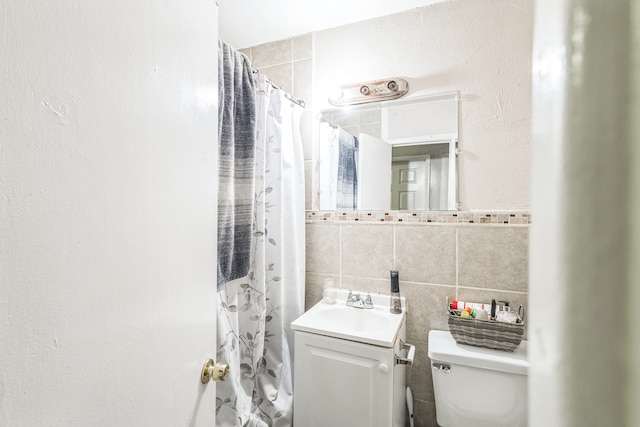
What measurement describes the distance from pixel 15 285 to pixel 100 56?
328mm

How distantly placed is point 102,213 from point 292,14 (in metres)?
1.64

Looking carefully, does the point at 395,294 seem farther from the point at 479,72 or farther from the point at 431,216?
the point at 479,72

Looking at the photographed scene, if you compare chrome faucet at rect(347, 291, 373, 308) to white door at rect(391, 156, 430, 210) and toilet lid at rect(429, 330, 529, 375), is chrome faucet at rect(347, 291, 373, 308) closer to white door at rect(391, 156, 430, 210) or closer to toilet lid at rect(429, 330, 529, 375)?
toilet lid at rect(429, 330, 529, 375)

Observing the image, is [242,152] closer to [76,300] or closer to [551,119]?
[76,300]

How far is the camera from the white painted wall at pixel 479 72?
140 centimetres

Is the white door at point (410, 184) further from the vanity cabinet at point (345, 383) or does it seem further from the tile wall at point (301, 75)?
the vanity cabinet at point (345, 383)

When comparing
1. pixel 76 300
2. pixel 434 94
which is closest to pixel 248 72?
pixel 434 94

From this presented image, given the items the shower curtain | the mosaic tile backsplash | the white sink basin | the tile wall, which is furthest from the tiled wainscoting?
the tile wall

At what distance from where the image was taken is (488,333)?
4.07 ft

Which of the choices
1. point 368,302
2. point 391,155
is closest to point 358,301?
point 368,302

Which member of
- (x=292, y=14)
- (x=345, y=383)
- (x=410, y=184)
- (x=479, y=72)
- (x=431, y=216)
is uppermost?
(x=292, y=14)

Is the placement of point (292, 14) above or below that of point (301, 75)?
above

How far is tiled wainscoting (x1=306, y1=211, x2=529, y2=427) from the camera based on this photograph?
1.41 metres

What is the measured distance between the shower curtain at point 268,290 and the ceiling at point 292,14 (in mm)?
448
